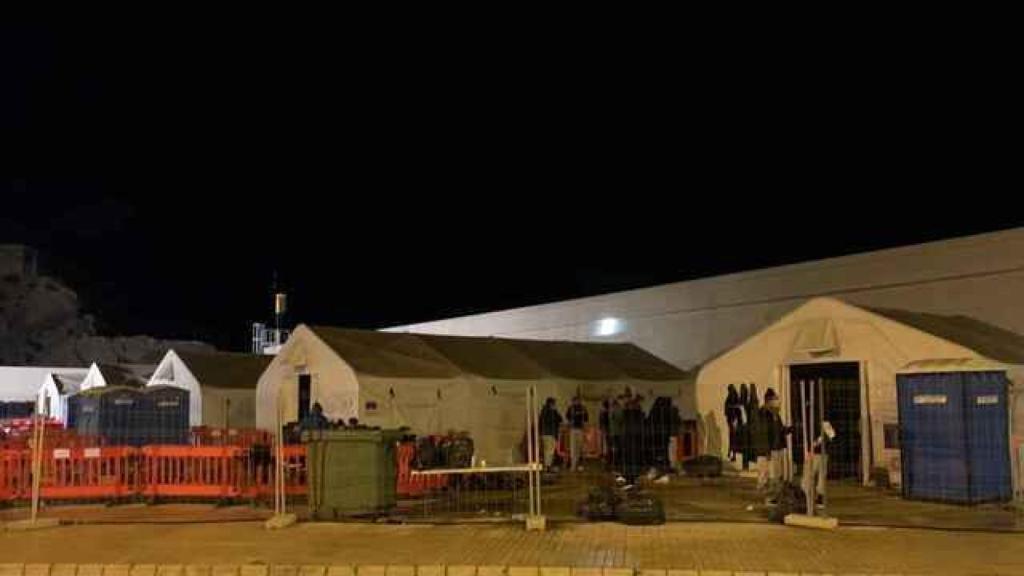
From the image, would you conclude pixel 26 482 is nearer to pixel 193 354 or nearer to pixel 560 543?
pixel 560 543

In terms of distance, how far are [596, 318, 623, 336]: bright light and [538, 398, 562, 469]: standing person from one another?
12.3 metres

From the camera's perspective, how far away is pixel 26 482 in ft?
53.1

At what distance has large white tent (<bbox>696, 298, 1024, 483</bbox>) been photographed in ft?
56.5

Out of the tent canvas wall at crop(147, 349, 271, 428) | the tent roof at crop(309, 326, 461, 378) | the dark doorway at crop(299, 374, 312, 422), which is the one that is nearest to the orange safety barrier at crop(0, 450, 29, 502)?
the tent roof at crop(309, 326, 461, 378)

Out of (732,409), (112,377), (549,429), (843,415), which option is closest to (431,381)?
(549,429)

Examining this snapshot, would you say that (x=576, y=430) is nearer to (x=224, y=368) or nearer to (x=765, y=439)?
(x=765, y=439)

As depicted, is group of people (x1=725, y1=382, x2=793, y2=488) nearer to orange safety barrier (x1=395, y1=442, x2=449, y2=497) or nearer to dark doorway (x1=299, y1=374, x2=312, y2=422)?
orange safety barrier (x1=395, y1=442, x2=449, y2=497)

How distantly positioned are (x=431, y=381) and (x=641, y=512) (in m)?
10.0

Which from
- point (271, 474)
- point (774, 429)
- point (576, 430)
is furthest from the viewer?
point (576, 430)

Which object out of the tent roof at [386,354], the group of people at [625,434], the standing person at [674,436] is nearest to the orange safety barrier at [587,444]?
the group of people at [625,434]

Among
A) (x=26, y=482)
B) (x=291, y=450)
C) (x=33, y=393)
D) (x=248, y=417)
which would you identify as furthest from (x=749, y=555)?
(x=33, y=393)

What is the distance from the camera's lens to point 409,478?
57.4ft

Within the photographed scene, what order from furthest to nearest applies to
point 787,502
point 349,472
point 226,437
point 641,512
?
point 226,437 → point 349,472 → point 787,502 → point 641,512

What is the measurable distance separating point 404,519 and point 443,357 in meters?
10.5
